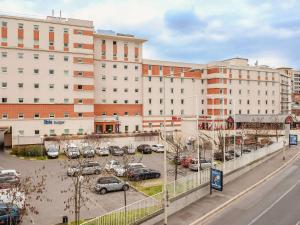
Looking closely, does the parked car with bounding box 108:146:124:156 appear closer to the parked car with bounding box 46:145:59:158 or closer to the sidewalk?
the parked car with bounding box 46:145:59:158

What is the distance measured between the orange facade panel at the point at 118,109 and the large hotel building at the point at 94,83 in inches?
8.1

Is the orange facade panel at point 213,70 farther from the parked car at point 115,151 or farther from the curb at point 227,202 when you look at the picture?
the curb at point 227,202

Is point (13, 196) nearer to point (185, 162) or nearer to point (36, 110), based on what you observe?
point (185, 162)

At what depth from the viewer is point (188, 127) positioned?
72.6 metres

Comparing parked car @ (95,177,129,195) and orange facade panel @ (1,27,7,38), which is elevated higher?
orange facade panel @ (1,27,7,38)

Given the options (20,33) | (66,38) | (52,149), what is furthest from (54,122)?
(20,33)

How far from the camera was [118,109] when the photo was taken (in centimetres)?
6731

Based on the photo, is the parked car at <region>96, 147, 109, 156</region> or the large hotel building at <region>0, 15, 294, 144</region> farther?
the large hotel building at <region>0, 15, 294, 144</region>

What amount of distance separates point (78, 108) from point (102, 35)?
16167mm

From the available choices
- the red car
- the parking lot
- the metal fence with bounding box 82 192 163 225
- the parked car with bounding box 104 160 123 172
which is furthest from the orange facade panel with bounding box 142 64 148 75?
the metal fence with bounding box 82 192 163 225

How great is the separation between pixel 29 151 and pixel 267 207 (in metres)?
37.6

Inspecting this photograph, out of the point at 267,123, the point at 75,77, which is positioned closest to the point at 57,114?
the point at 75,77

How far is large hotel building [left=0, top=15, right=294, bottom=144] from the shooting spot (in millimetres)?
55125

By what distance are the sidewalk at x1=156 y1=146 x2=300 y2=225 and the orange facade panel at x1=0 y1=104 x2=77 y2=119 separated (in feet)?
118
